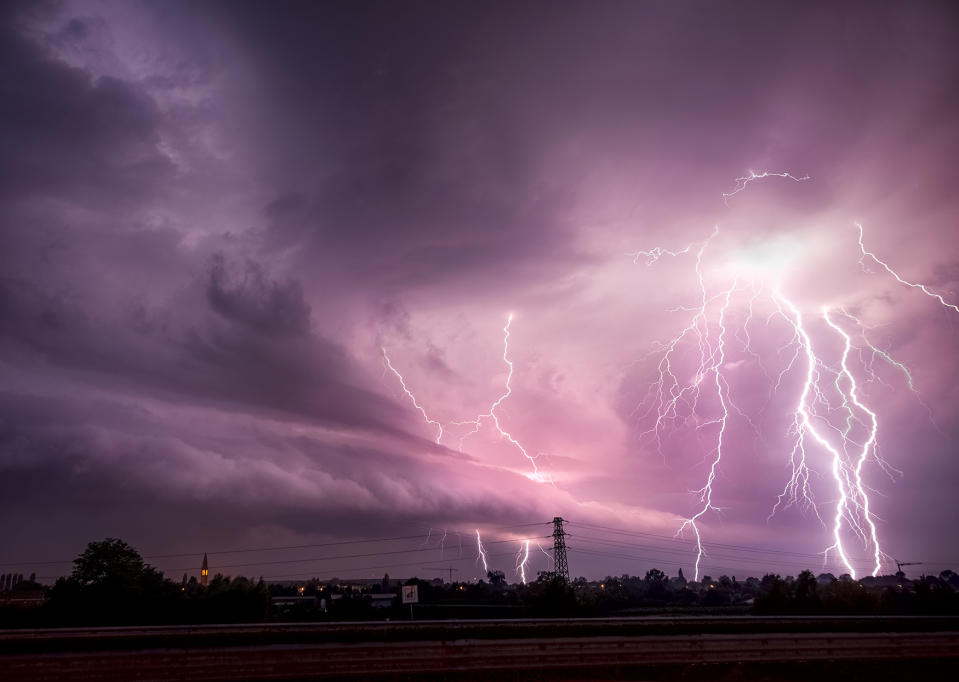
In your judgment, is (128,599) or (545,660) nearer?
(545,660)

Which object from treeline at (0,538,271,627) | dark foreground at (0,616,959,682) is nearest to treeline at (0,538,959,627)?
treeline at (0,538,271,627)

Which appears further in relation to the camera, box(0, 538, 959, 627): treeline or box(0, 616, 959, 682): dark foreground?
box(0, 538, 959, 627): treeline

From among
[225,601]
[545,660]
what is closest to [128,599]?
[225,601]

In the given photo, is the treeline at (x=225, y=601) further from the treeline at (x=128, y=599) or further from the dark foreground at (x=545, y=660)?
the dark foreground at (x=545, y=660)

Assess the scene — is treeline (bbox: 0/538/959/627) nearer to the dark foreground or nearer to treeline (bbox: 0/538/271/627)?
treeline (bbox: 0/538/271/627)

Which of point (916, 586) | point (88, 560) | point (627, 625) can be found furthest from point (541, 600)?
point (88, 560)

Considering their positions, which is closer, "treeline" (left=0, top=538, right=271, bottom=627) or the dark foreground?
the dark foreground

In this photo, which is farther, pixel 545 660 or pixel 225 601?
pixel 225 601

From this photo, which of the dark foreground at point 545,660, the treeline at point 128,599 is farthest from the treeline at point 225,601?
the dark foreground at point 545,660

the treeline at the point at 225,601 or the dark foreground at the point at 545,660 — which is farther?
the treeline at the point at 225,601

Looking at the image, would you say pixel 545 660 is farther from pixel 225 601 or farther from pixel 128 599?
pixel 128 599

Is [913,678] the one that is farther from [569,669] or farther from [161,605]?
[161,605]
